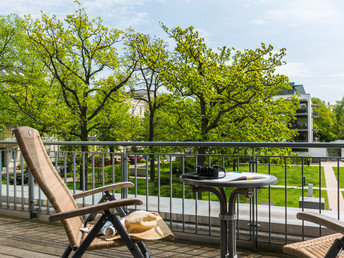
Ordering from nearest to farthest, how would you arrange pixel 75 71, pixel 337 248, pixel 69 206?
pixel 337 248 < pixel 69 206 < pixel 75 71

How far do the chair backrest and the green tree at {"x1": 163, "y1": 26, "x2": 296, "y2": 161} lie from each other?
1594cm

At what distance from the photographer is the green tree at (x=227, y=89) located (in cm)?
1856

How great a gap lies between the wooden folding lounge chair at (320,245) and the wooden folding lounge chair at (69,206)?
98 centimetres

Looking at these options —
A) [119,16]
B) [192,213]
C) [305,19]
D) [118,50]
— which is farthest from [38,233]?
[305,19]

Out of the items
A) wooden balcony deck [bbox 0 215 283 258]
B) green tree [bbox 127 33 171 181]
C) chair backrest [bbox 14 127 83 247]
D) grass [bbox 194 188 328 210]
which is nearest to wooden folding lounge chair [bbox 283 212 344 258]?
chair backrest [bbox 14 127 83 247]

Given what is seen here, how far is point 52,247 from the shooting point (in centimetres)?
362

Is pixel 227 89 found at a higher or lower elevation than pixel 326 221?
higher

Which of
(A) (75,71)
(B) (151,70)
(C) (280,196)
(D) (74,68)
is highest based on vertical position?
(B) (151,70)

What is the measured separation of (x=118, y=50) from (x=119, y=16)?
6.76 m

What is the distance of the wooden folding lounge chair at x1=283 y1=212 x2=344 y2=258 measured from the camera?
1.59 metres

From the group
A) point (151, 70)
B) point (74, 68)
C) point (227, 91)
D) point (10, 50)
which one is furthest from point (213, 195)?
point (10, 50)

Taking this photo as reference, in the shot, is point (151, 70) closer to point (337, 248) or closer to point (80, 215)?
point (80, 215)

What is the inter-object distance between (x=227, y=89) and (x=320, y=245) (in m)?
17.6

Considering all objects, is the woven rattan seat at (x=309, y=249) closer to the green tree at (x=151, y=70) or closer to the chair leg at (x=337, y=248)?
the chair leg at (x=337, y=248)
